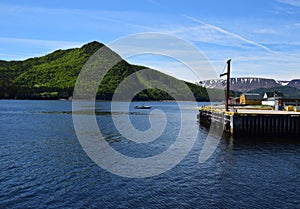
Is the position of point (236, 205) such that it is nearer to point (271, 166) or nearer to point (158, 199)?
point (158, 199)

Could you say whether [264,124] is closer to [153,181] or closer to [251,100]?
[153,181]

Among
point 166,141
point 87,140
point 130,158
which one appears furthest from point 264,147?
point 87,140

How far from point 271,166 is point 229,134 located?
2280cm

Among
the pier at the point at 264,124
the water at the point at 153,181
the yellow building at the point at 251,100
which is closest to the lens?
the water at the point at 153,181

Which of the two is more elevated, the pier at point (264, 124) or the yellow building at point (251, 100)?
the yellow building at point (251, 100)

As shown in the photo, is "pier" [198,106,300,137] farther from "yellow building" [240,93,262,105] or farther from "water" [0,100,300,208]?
"yellow building" [240,93,262,105]

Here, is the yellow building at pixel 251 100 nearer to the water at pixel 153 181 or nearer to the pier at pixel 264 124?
the pier at pixel 264 124

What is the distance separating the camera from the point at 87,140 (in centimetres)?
5009

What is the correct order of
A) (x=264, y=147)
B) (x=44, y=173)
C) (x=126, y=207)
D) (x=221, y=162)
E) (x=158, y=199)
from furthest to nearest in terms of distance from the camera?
(x=264, y=147) → (x=221, y=162) → (x=44, y=173) → (x=158, y=199) → (x=126, y=207)

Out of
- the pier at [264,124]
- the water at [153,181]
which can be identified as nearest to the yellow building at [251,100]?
the pier at [264,124]

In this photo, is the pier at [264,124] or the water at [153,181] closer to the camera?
the water at [153,181]

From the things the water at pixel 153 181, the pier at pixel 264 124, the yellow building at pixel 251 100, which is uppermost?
the yellow building at pixel 251 100

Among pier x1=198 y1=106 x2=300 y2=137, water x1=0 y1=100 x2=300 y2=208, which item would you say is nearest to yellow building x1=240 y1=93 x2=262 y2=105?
pier x1=198 y1=106 x2=300 y2=137

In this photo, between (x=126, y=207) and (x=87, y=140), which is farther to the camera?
(x=87, y=140)
